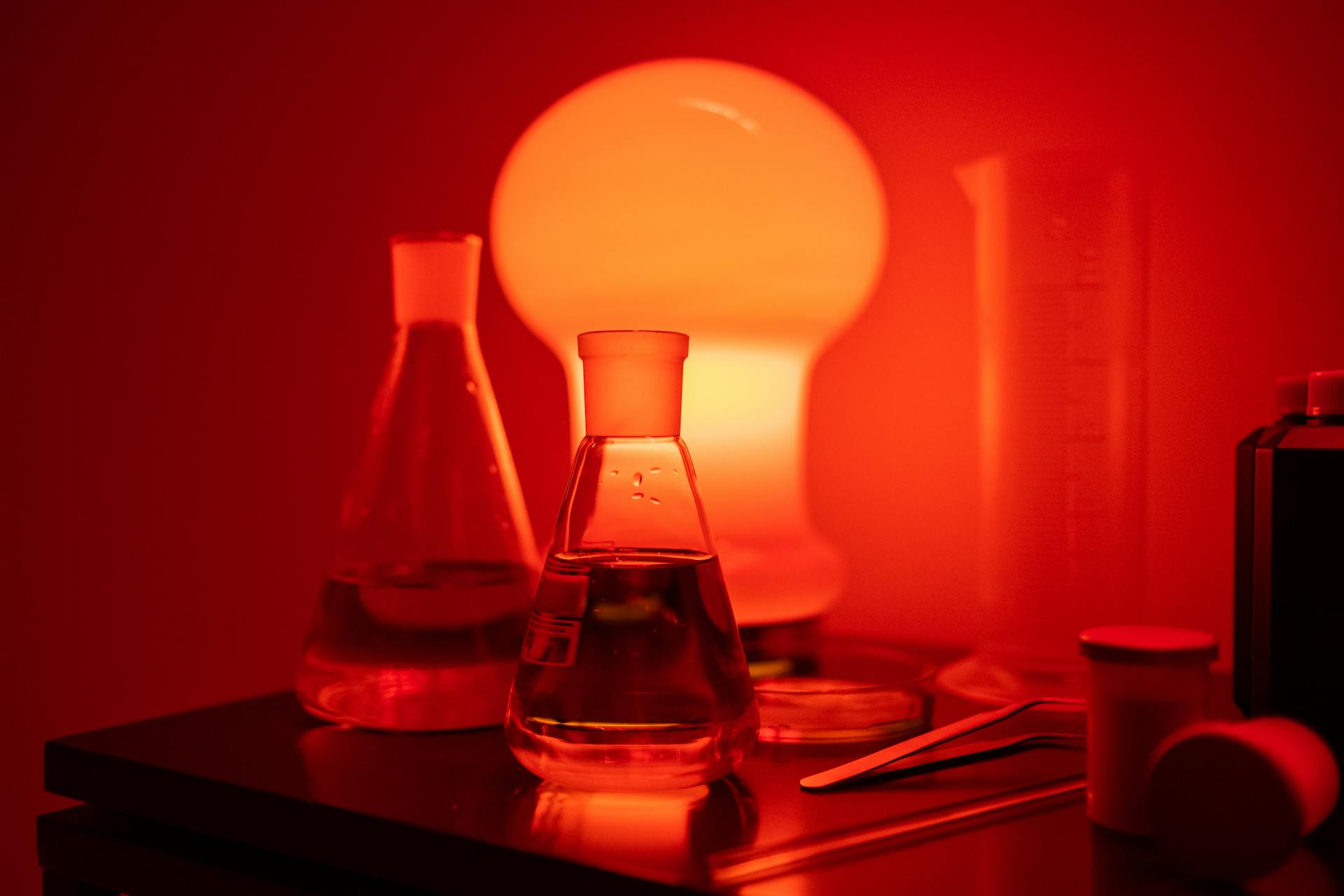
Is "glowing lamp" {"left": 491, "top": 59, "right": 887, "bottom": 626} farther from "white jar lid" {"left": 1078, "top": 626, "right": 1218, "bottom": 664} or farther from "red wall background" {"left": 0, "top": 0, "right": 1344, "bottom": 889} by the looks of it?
"white jar lid" {"left": 1078, "top": 626, "right": 1218, "bottom": 664}

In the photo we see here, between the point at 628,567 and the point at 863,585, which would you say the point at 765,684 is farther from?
the point at 863,585

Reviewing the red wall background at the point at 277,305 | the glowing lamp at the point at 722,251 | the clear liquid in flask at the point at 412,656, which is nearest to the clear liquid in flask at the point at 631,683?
the clear liquid in flask at the point at 412,656

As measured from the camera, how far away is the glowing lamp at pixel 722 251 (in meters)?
0.73

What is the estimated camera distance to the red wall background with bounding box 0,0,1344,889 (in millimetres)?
916

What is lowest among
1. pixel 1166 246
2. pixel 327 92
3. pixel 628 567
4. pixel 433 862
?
pixel 433 862

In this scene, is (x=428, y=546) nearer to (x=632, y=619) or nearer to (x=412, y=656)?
(x=412, y=656)

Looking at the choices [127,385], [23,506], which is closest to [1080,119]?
[127,385]

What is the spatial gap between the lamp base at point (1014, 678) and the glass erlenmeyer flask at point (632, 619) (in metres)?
0.22

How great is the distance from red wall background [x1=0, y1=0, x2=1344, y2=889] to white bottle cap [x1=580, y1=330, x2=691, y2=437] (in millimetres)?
379

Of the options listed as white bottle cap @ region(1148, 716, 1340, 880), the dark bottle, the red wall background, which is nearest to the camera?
white bottle cap @ region(1148, 716, 1340, 880)

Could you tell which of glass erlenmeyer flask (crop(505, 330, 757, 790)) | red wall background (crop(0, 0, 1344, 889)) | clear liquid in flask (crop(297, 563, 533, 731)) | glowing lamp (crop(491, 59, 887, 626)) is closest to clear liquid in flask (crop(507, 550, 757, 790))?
glass erlenmeyer flask (crop(505, 330, 757, 790))

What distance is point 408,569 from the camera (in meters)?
0.70

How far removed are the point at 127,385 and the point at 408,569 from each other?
26.7 inches

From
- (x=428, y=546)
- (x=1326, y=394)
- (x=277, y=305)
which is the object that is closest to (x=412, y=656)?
(x=428, y=546)
